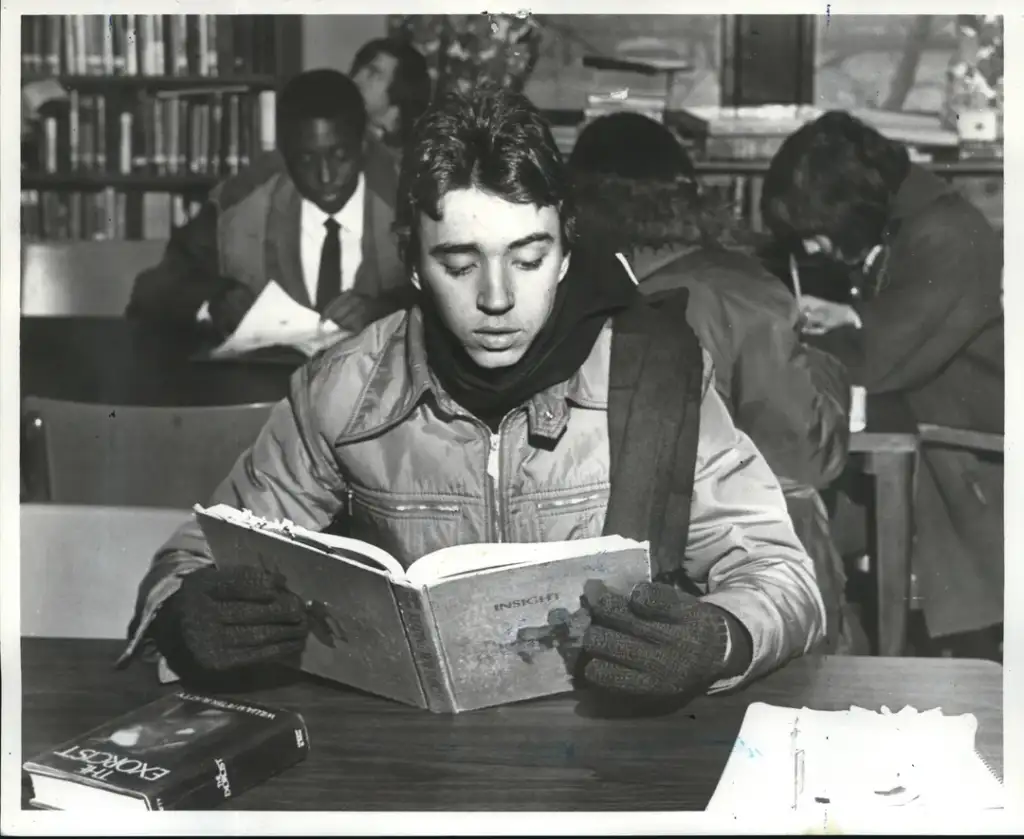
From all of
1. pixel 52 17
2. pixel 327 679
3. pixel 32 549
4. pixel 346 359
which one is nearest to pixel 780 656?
pixel 327 679

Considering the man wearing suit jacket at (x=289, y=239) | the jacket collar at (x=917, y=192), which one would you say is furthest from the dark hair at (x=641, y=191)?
the man wearing suit jacket at (x=289, y=239)

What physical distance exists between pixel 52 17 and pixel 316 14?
454 mm

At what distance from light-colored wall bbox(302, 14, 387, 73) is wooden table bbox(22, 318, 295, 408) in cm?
49

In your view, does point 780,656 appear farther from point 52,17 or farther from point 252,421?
point 52,17

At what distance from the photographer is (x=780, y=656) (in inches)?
69.7

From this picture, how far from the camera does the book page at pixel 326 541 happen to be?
1638 millimetres

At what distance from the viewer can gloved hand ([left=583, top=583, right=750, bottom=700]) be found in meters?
1.69

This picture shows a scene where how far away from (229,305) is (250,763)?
0.74 meters

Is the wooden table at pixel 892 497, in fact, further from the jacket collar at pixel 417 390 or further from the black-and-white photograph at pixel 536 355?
the jacket collar at pixel 417 390

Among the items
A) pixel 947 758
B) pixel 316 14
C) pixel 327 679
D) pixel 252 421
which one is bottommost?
pixel 947 758

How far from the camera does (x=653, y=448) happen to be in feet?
5.99

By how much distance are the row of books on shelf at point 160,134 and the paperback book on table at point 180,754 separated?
34.3 inches

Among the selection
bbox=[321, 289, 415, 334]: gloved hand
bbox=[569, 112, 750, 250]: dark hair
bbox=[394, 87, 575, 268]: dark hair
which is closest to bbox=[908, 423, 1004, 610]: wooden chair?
bbox=[569, 112, 750, 250]: dark hair

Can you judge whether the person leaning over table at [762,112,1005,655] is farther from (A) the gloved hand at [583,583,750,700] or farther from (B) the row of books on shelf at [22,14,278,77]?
(B) the row of books on shelf at [22,14,278,77]
